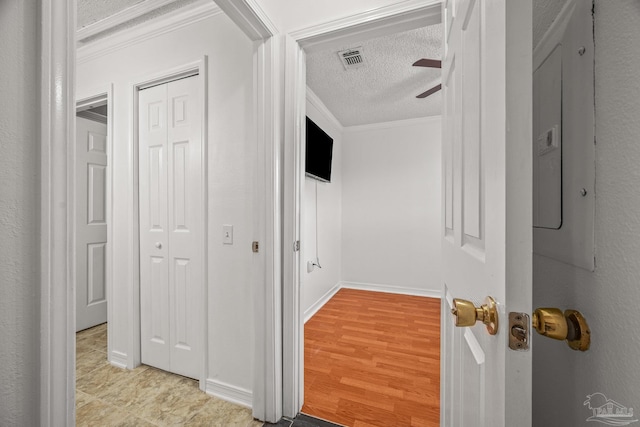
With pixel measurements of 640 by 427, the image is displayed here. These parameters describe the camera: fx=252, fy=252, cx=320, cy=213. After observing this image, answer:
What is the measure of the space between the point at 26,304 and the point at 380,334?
8.24 ft

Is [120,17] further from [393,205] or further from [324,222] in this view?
[393,205]

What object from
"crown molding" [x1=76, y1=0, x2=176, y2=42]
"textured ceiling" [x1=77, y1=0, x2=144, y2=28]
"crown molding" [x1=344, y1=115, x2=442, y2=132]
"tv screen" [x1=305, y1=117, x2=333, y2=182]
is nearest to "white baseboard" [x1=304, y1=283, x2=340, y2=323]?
"tv screen" [x1=305, y1=117, x2=333, y2=182]

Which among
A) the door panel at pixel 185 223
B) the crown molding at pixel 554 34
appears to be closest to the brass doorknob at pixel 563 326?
the crown molding at pixel 554 34

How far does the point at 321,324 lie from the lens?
2.72 metres

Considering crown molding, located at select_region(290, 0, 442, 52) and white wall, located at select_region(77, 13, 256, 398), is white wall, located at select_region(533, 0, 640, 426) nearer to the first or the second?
crown molding, located at select_region(290, 0, 442, 52)

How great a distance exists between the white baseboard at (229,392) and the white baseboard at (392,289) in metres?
2.65

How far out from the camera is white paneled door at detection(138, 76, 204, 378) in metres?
1.73

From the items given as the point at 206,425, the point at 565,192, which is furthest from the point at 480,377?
the point at 206,425

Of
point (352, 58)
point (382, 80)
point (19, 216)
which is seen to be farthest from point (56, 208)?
point (382, 80)

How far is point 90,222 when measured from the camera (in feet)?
8.50

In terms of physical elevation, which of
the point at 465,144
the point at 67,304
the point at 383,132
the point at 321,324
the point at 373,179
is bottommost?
the point at 321,324

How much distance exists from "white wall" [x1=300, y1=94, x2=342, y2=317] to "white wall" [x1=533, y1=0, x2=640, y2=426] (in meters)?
2.14

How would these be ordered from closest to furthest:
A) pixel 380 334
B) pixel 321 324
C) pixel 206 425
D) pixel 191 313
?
pixel 206 425 → pixel 191 313 → pixel 380 334 → pixel 321 324

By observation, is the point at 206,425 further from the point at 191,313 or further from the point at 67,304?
the point at 67,304
